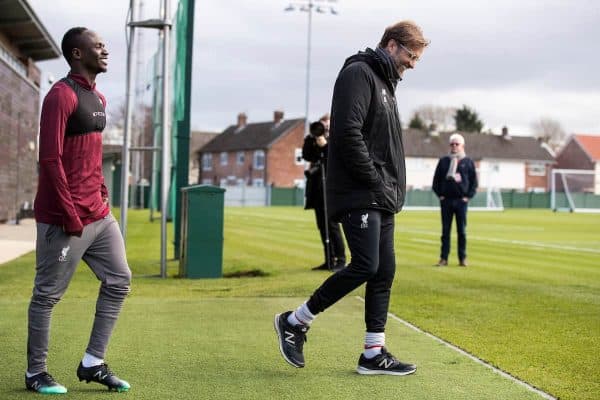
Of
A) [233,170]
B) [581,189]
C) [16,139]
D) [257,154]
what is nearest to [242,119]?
[233,170]

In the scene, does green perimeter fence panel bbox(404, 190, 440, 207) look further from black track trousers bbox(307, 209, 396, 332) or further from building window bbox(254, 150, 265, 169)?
black track trousers bbox(307, 209, 396, 332)

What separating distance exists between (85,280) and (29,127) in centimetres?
2399

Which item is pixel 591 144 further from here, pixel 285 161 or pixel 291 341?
pixel 291 341

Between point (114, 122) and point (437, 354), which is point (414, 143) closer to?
point (114, 122)

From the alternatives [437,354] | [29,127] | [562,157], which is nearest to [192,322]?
[437,354]

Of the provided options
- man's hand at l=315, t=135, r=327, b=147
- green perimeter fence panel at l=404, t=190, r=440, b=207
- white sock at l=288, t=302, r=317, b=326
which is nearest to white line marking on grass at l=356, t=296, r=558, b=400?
white sock at l=288, t=302, r=317, b=326

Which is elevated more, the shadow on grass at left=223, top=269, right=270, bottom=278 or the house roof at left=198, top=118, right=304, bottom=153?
the house roof at left=198, top=118, right=304, bottom=153

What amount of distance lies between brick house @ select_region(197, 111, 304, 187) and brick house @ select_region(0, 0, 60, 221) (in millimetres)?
49924

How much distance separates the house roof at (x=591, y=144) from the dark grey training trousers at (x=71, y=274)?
94.6 m

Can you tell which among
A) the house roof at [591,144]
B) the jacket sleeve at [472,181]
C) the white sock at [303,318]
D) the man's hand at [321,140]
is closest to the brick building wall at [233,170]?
the house roof at [591,144]

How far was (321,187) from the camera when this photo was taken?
42.2 ft

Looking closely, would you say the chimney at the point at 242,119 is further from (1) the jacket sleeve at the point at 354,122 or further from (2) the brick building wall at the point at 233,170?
(1) the jacket sleeve at the point at 354,122

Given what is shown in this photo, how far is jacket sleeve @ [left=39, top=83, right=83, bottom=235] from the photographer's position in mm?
4625

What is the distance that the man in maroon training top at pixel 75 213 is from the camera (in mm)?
4672
